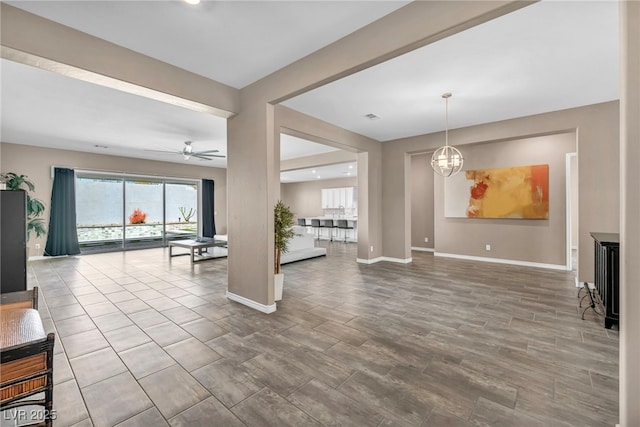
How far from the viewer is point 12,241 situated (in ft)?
11.3

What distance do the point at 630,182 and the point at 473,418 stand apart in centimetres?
159

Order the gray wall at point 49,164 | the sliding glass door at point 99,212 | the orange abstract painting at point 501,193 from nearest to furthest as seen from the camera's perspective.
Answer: the orange abstract painting at point 501,193 → the gray wall at point 49,164 → the sliding glass door at point 99,212

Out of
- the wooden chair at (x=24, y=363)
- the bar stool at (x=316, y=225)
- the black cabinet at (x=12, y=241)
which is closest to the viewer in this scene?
the wooden chair at (x=24, y=363)

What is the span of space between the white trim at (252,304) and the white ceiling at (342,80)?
287 cm

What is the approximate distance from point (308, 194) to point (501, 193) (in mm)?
9354

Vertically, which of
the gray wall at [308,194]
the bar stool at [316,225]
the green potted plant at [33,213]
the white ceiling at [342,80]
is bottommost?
the bar stool at [316,225]

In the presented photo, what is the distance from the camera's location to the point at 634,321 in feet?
4.46

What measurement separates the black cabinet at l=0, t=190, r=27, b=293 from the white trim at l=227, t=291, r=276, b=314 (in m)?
2.61

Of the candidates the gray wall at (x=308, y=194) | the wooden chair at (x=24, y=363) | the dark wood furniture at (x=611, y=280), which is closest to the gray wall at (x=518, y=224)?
the dark wood furniture at (x=611, y=280)

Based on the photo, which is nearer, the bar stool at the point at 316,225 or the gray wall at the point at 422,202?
the gray wall at the point at 422,202

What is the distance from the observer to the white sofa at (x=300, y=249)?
6.47m

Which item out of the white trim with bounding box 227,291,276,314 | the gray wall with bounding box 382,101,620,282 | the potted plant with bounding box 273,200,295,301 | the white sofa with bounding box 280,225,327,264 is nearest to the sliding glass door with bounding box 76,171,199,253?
the white sofa with bounding box 280,225,327,264

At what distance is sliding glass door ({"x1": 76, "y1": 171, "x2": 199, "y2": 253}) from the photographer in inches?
319

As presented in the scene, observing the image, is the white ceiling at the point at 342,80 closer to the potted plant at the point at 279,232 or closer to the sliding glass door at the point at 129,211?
the potted plant at the point at 279,232
